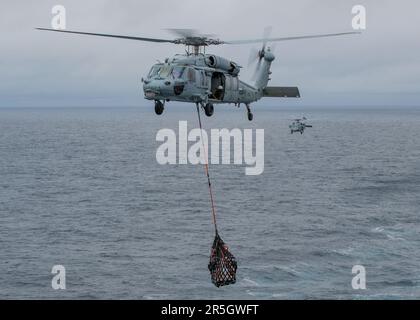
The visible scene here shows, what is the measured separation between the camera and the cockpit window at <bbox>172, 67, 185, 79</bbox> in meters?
31.9

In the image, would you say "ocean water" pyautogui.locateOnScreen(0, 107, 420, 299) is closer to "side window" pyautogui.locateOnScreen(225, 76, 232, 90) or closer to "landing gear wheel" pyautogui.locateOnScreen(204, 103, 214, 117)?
"side window" pyautogui.locateOnScreen(225, 76, 232, 90)

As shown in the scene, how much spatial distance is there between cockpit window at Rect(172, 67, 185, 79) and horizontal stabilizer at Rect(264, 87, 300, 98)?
6669 millimetres

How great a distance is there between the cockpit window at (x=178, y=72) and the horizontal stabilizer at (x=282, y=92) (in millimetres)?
6669

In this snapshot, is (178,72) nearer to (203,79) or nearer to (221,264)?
(203,79)

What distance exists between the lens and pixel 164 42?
1262 inches

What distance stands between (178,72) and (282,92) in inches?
337

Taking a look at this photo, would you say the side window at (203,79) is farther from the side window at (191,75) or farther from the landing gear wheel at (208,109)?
the landing gear wheel at (208,109)

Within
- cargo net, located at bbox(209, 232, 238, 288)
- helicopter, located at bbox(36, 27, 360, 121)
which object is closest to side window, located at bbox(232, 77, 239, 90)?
helicopter, located at bbox(36, 27, 360, 121)

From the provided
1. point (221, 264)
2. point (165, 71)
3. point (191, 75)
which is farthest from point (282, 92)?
point (221, 264)

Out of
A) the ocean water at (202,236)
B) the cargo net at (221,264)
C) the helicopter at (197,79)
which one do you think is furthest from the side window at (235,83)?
the ocean water at (202,236)

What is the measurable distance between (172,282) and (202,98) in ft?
209
